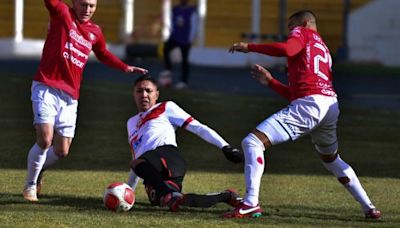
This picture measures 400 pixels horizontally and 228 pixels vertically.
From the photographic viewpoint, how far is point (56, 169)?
12969 mm

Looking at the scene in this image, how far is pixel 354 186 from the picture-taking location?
10.0 m

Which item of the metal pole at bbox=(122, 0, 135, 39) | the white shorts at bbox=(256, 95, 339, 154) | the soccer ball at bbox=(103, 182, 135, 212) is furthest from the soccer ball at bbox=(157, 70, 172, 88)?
the white shorts at bbox=(256, 95, 339, 154)

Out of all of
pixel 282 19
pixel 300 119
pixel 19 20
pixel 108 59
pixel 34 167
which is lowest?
pixel 19 20

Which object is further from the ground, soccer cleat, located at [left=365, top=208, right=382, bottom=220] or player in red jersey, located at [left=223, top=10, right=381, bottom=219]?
player in red jersey, located at [left=223, top=10, right=381, bottom=219]

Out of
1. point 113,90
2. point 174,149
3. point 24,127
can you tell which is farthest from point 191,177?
point 113,90

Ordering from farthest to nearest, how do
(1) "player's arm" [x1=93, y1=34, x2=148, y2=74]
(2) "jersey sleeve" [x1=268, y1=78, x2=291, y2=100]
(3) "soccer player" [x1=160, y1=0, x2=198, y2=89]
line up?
(3) "soccer player" [x1=160, y1=0, x2=198, y2=89], (1) "player's arm" [x1=93, y1=34, x2=148, y2=74], (2) "jersey sleeve" [x1=268, y1=78, x2=291, y2=100]

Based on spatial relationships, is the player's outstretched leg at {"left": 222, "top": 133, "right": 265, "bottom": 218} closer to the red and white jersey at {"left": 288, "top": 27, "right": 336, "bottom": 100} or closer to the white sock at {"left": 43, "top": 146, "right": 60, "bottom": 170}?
the red and white jersey at {"left": 288, "top": 27, "right": 336, "bottom": 100}

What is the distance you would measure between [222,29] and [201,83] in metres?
8.85

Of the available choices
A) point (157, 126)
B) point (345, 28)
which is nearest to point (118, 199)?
point (157, 126)

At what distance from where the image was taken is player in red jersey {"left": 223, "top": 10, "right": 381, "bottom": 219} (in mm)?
9641

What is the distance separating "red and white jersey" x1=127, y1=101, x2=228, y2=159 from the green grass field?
56 centimetres

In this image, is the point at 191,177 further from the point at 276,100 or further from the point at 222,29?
the point at 222,29

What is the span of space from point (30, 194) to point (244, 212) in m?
2.14

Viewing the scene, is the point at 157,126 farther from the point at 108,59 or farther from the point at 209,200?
the point at 209,200
